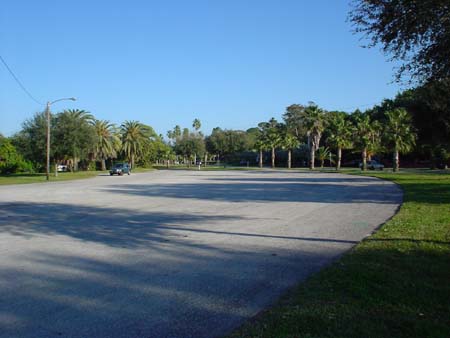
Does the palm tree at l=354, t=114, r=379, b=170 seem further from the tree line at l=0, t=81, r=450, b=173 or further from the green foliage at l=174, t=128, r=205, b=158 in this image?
the green foliage at l=174, t=128, r=205, b=158

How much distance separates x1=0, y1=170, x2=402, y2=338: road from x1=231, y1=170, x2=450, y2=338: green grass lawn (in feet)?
1.49

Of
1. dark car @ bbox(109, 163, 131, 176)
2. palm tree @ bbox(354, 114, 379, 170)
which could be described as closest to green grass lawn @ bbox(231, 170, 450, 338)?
dark car @ bbox(109, 163, 131, 176)

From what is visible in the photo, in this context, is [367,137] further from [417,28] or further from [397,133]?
[417,28]

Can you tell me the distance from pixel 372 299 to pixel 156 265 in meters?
3.92

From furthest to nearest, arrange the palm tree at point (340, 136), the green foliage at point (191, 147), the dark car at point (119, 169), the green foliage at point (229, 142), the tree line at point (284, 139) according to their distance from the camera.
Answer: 1. the green foliage at point (229, 142)
2. the green foliage at point (191, 147)
3. the palm tree at point (340, 136)
4. the dark car at point (119, 169)
5. the tree line at point (284, 139)

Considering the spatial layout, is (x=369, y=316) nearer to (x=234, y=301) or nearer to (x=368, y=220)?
(x=234, y=301)

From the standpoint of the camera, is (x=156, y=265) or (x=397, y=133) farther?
(x=397, y=133)

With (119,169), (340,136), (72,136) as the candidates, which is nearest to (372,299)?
(72,136)

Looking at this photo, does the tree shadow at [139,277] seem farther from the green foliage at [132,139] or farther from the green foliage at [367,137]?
the green foliage at [132,139]

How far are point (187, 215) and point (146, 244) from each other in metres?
5.47

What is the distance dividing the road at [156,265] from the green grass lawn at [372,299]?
45cm

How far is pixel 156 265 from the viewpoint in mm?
8086

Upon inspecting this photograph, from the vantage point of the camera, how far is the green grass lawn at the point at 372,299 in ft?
15.7

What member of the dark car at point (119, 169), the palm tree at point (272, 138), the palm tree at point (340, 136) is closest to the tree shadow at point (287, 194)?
the dark car at point (119, 169)
